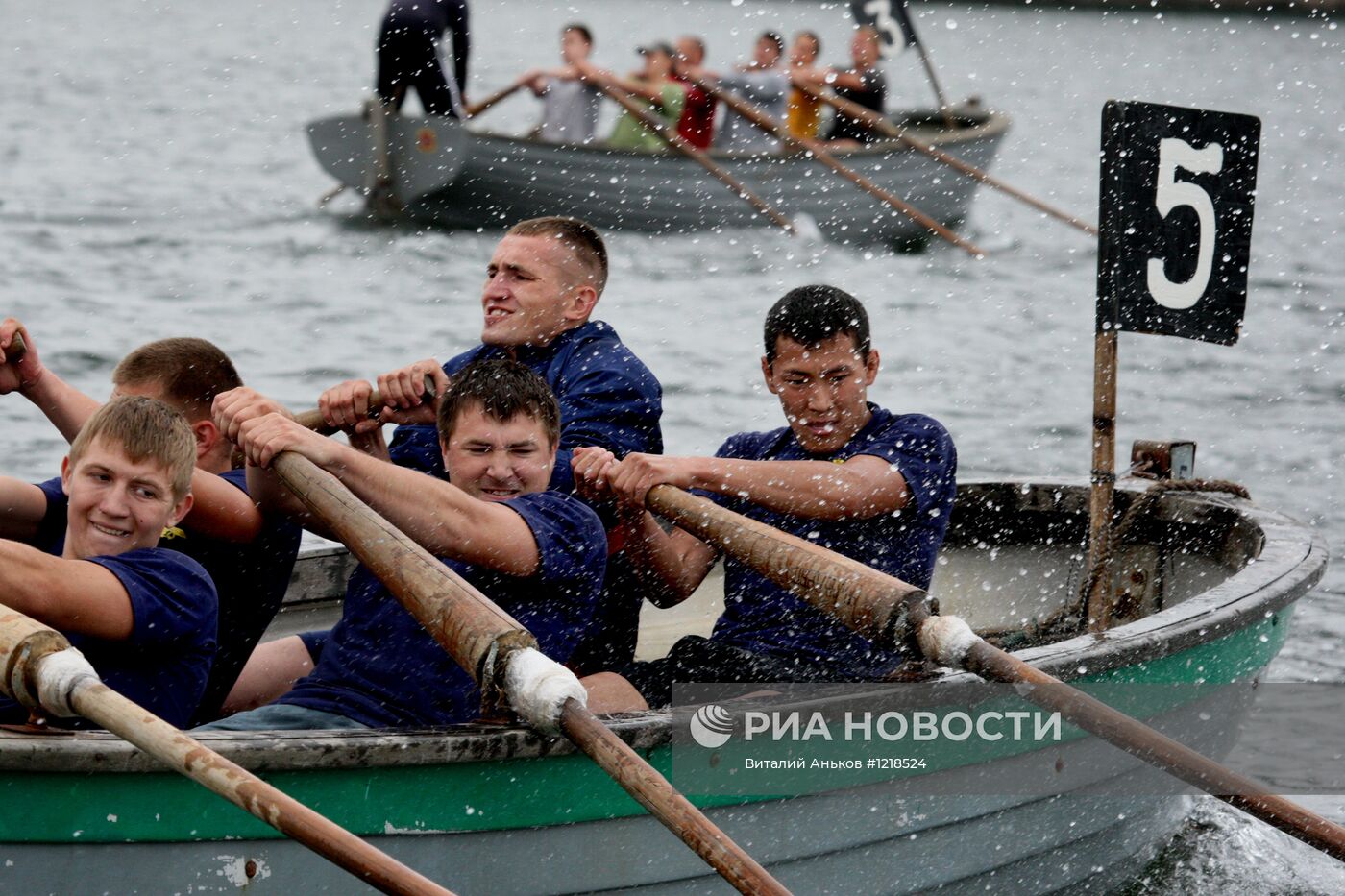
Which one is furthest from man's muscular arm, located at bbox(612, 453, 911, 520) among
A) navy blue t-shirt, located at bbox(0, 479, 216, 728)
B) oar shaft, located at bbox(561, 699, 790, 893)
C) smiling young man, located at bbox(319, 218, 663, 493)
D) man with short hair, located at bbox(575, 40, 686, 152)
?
man with short hair, located at bbox(575, 40, 686, 152)

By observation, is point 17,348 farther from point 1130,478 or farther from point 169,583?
point 1130,478

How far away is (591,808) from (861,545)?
1041 millimetres

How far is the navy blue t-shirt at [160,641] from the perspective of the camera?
3.27 m

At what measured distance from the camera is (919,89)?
4322 centimetres

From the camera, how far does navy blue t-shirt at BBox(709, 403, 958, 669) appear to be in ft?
13.7

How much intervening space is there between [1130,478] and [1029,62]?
51350 millimetres

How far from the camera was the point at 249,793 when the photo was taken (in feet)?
9.75

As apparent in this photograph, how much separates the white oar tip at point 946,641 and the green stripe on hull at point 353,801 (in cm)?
54

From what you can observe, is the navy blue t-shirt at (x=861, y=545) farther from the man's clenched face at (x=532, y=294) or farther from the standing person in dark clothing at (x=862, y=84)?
the standing person in dark clothing at (x=862, y=84)

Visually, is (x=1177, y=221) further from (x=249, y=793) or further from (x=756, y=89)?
(x=756, y=89)

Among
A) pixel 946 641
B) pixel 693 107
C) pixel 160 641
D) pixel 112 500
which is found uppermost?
pixel 693 107

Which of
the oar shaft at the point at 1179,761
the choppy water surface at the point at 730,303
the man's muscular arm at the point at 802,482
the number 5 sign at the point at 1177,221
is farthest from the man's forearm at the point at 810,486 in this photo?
the choppy water surface at the point at 730,303

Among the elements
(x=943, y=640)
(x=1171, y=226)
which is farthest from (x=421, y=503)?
(x=1171, y=226)

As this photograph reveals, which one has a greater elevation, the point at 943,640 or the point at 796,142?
the point at 796,142
